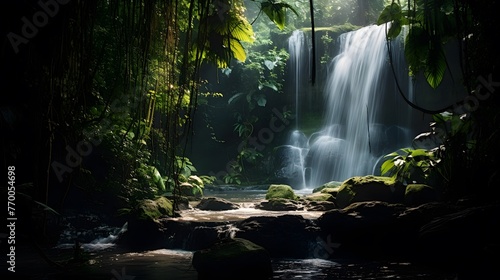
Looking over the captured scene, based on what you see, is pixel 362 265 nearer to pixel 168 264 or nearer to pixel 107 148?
pixel 168 264

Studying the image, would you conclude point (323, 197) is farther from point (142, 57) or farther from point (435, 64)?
point (142, 57)

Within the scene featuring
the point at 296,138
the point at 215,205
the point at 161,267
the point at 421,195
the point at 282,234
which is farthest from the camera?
the point at 296,138

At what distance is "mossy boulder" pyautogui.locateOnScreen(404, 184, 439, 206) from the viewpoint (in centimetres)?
825

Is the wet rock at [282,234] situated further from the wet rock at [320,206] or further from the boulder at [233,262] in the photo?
the wet rock at [320,206]

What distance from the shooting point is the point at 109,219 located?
931 cm

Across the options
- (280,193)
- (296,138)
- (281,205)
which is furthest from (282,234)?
(296,138)

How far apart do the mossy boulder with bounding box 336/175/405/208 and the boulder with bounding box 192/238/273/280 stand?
4.18m

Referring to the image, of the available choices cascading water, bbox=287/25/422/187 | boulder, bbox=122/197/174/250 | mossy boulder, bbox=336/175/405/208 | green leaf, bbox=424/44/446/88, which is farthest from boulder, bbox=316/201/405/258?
cascading water, bbox=287/25/422/187

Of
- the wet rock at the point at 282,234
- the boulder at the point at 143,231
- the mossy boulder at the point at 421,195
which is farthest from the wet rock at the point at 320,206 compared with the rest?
the boulder at the point at 143,231

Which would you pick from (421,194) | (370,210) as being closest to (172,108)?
(370,210)

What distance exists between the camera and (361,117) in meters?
18.4

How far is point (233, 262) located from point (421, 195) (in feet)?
15.1

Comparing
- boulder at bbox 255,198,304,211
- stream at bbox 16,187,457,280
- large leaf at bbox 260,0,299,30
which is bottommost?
stream at bbox 16,187,457,280

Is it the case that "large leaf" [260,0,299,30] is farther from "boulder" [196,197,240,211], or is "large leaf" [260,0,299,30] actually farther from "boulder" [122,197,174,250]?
"boulder" [196,197,240,211]
